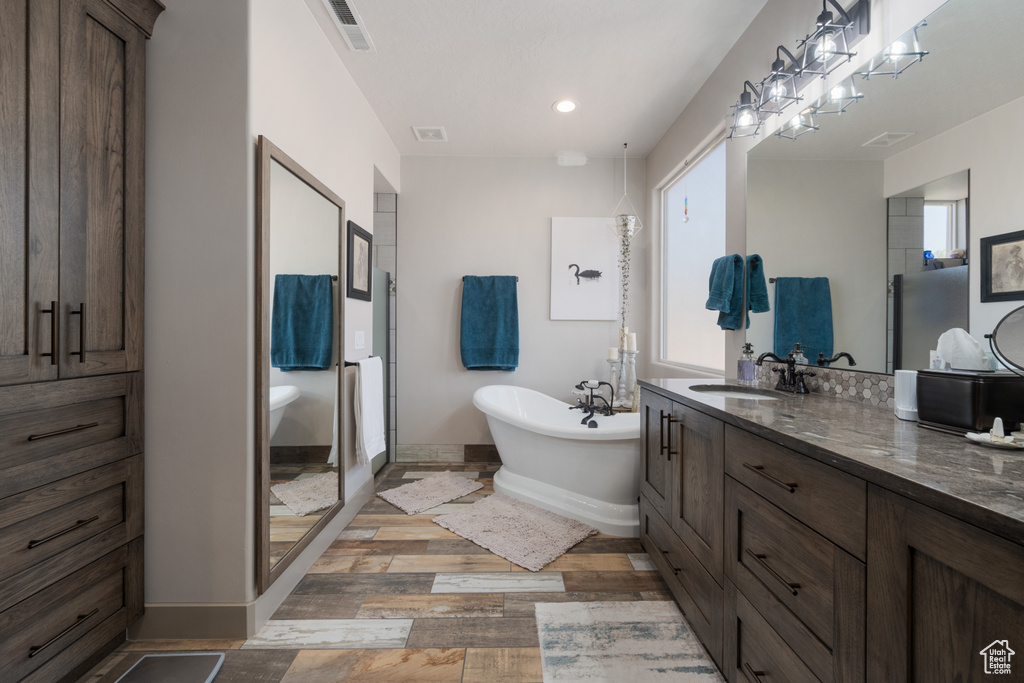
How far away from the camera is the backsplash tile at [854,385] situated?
4.74 feet

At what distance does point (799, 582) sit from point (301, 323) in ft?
6.10

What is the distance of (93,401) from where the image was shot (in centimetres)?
138

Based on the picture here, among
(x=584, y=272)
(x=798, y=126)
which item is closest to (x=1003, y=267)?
(x=798, y=126)

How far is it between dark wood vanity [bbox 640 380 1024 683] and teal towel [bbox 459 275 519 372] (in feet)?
6.94

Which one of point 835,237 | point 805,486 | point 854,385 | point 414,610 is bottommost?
point 414,610

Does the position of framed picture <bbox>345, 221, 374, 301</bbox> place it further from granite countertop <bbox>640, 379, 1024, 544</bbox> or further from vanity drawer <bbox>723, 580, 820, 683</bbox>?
vanity drawer <bbox>723, 580, 820, 683</bbox>

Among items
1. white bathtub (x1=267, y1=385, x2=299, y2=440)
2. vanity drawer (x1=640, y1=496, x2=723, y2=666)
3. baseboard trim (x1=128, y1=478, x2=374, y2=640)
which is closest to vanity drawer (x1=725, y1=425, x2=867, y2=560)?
vanity drawer (x1=640, y1=496, x2=723, y2=666)

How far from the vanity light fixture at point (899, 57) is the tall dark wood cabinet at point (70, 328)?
7.71ft

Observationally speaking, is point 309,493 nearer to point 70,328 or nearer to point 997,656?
point 70,328

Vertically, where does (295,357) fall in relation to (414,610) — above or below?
above

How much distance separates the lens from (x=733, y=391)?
6.64 feet

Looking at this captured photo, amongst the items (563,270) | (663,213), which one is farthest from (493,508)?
(663,213)

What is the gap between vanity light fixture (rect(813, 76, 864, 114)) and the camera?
1.54 m

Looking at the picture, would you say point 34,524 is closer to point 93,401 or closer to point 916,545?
point 93,401
